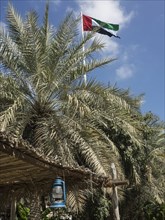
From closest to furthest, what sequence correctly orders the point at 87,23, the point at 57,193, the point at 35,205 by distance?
the point at 57,193 < the point at 35,205 < the point at 87,23

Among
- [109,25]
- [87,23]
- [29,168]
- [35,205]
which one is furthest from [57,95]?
[109,25]

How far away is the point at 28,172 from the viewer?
6754 millimetres

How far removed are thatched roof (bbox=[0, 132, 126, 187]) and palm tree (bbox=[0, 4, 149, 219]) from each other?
10.5 feet

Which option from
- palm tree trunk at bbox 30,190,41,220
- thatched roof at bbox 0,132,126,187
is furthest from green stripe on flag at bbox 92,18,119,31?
palm tree trunk at bbox 30,190,41,220

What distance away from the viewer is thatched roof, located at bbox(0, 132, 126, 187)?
4707mm

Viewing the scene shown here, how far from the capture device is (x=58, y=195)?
626 centimetres

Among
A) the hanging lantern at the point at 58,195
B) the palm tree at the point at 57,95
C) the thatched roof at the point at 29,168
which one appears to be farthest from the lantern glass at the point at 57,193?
the palm tree at the point at 57,95

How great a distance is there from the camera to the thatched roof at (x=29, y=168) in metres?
4.71

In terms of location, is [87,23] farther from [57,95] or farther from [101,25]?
[57,95]

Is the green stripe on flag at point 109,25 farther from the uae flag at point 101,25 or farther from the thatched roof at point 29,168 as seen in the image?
the thatched roof at point 29,168

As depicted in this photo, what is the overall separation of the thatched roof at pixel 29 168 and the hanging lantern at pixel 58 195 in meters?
0.24

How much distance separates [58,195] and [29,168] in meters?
0.65

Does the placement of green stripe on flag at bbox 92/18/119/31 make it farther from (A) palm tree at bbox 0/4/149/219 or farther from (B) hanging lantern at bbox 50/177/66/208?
(B) hanging lantern at bbox 50/177/66/208

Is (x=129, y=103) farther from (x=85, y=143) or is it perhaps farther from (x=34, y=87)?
(x=34, y=87)
